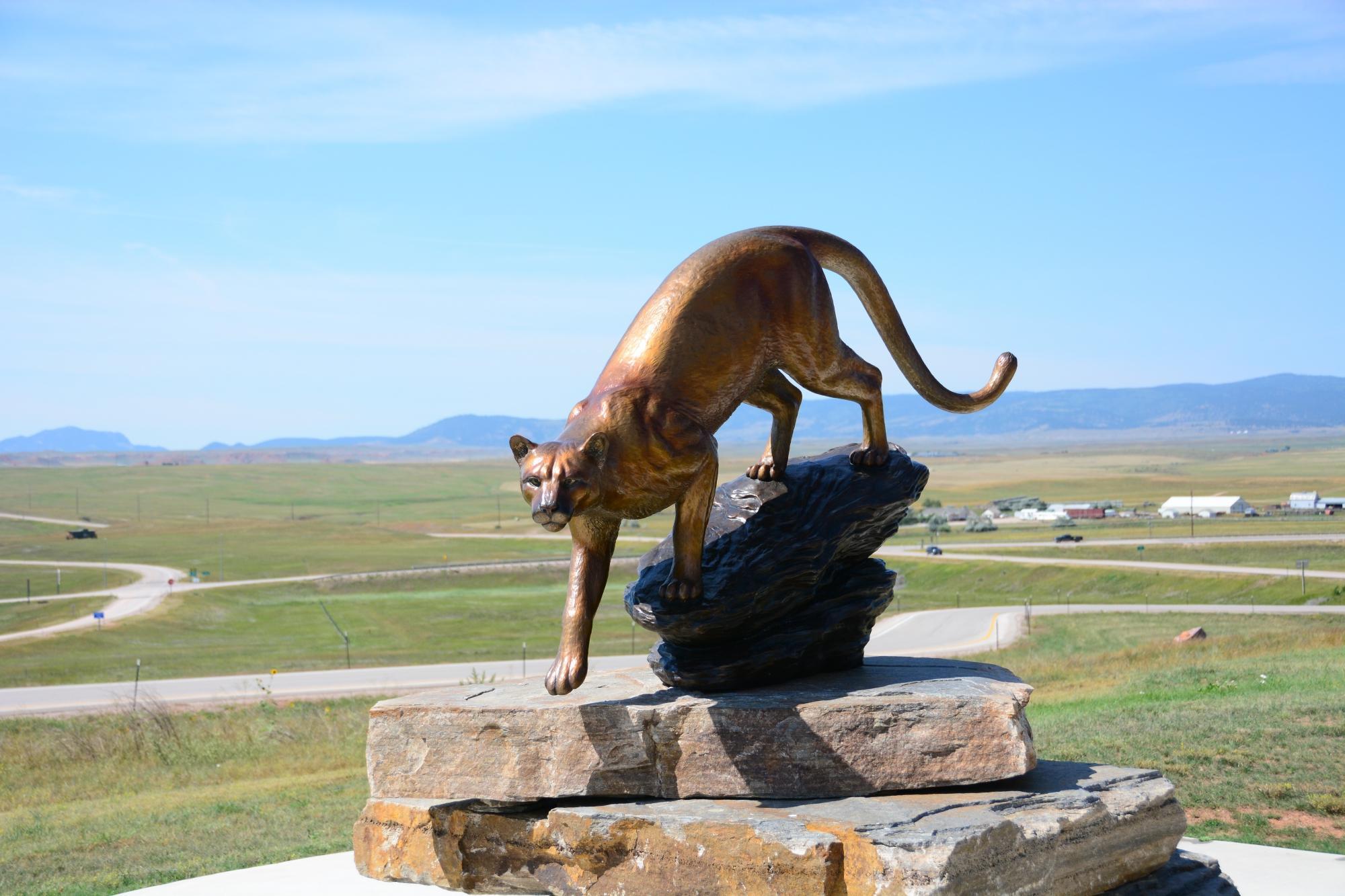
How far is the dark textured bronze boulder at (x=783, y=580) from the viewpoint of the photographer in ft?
23.9

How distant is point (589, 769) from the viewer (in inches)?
278

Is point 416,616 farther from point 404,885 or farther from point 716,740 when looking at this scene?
point 716,740

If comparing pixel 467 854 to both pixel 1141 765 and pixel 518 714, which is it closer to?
pixel 518 714

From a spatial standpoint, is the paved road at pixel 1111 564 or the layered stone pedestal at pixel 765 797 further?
the paved road at pixel 1111 564

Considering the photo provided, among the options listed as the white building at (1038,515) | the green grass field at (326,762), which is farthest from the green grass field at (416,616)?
the white building at (1038,515)

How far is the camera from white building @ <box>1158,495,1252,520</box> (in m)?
71.2

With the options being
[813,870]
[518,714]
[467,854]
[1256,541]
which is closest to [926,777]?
[813,870]

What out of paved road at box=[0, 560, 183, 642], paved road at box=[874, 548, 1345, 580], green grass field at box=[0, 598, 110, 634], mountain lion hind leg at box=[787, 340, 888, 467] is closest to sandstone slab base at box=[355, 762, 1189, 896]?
mountain lion hind leg at box=[787, 340, 888, 467]

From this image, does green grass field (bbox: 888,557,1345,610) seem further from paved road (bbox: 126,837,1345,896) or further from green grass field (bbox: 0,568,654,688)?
paved road (bbox: 126,837,1345,896)

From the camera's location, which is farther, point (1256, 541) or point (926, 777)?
point (1256, 541)

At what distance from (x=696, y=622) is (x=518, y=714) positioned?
1.21 metres

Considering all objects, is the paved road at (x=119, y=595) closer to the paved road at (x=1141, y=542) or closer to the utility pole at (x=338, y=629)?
the utility pole at (x=338, y=629)

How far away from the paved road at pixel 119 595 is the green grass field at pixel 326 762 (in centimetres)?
1888

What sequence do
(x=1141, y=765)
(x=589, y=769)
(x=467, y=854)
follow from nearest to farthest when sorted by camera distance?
(x=589, y=769) < (x=467, y=854) < (x=1141, y=765)
